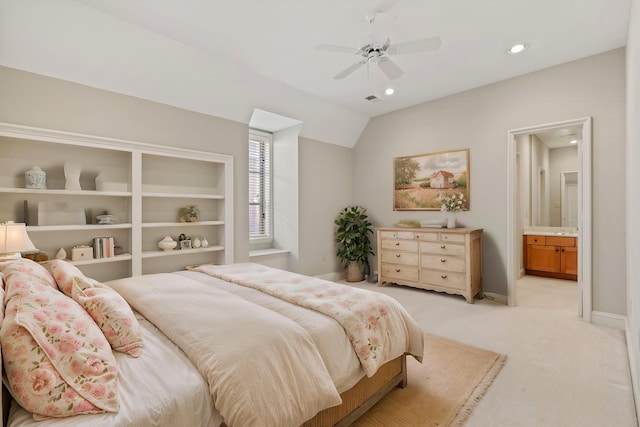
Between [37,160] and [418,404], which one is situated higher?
[37,160]

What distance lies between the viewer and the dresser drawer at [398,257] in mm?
4540

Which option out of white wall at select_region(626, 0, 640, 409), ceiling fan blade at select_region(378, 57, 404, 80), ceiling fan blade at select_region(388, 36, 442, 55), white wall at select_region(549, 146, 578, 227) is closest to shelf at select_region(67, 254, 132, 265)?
ceiling fan blade at select_region(378, 57, 404, 80)

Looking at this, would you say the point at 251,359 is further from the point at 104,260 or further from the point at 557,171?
the point at 557,171

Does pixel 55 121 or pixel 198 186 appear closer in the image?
pixel 55 121

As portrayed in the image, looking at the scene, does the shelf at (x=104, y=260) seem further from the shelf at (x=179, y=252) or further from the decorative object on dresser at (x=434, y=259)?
the decorative object on dresser at (x=434, y=259)

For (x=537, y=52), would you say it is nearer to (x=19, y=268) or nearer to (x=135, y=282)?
(x=135, y=282)

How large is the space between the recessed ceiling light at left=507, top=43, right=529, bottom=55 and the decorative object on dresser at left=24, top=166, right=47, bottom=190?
15.8ft

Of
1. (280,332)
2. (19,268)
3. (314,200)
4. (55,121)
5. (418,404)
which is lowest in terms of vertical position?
(418,404)

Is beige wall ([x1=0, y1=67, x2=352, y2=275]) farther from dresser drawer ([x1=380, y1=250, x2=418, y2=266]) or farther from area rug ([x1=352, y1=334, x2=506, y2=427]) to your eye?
area rug ([x1=352, y1=334, x2=506, y2=427])

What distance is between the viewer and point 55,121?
2.86 m

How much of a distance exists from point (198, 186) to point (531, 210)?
622 cm

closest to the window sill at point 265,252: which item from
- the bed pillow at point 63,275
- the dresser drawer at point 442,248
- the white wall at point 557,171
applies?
the dresser drawer at point 442,248

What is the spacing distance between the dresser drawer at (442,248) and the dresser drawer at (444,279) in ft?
0.92

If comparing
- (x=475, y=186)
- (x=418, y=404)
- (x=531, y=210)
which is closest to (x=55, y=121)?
(x=418, y=404)
